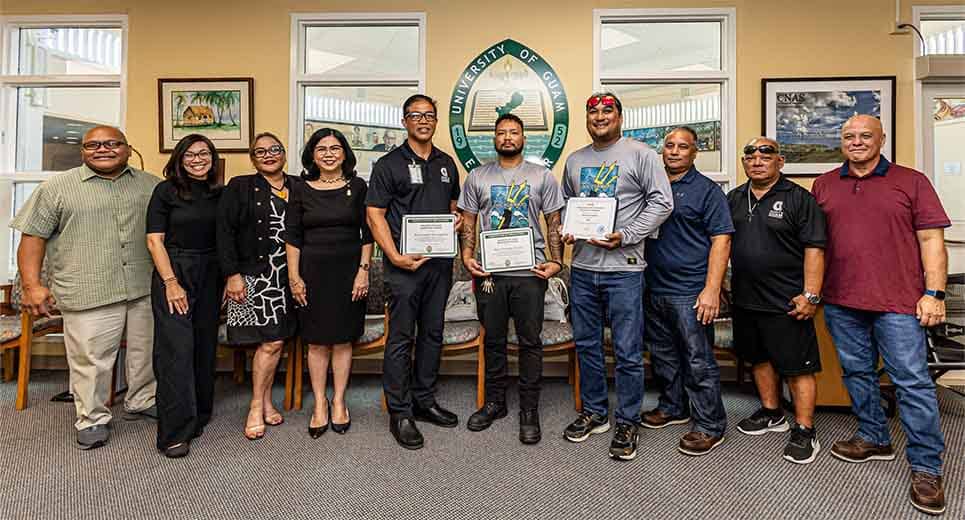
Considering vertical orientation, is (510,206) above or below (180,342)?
above

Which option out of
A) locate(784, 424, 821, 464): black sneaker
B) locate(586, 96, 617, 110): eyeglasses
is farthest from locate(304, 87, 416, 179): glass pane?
locate(784, 424, 821, 464): black sneaker

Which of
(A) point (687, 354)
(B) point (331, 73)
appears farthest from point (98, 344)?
(A) point (687, 354)

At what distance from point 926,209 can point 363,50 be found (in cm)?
367

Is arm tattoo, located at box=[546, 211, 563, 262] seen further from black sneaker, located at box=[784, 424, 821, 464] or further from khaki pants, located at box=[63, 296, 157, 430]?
khaki pants, located at box=[63, 296, 157, 430]

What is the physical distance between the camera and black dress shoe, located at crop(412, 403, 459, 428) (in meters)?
2.64

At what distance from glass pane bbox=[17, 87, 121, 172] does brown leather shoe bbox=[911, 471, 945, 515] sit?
557cm

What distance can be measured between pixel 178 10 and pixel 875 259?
16.1 feet

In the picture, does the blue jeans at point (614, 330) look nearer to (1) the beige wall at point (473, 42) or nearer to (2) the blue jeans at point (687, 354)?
(2) the blue jeans at point (687, 354)

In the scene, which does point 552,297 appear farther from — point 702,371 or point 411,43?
point 411,43

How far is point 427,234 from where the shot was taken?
7.84 ft

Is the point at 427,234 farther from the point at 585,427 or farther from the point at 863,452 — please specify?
the point at 863,452

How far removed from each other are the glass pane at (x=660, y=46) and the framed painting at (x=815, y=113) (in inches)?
20.2

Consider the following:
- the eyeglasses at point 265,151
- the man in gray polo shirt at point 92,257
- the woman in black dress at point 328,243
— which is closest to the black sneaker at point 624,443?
the woman in black dress at point 328,243

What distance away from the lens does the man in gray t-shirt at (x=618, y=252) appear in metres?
2.25
